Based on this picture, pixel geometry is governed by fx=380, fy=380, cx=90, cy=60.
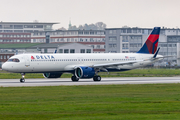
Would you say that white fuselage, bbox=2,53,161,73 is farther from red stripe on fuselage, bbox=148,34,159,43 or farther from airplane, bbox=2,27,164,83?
red stripe on fuselage, bbox=148,34,159,43

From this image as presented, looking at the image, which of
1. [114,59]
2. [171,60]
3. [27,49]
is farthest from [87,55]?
[171,60]

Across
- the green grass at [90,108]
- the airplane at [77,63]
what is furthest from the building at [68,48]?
the green grass at [90,108]

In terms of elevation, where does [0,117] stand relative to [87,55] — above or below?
below

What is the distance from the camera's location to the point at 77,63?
58562mm

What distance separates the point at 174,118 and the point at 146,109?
12.1ft

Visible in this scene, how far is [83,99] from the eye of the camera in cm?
2992

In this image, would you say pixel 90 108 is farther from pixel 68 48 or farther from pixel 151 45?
pixel 68 48

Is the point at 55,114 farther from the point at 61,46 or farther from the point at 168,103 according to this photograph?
the point at 61,46

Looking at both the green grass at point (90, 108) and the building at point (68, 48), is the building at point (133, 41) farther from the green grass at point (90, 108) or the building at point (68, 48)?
the green grass at point (90, 108)

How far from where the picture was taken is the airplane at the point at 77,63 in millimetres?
54000

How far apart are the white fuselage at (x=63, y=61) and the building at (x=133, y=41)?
114 meters

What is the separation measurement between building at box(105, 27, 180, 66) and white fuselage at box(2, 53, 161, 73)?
114 metres

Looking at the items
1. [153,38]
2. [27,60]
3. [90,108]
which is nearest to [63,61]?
[27,60]

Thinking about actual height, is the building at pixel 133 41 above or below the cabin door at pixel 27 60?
above
